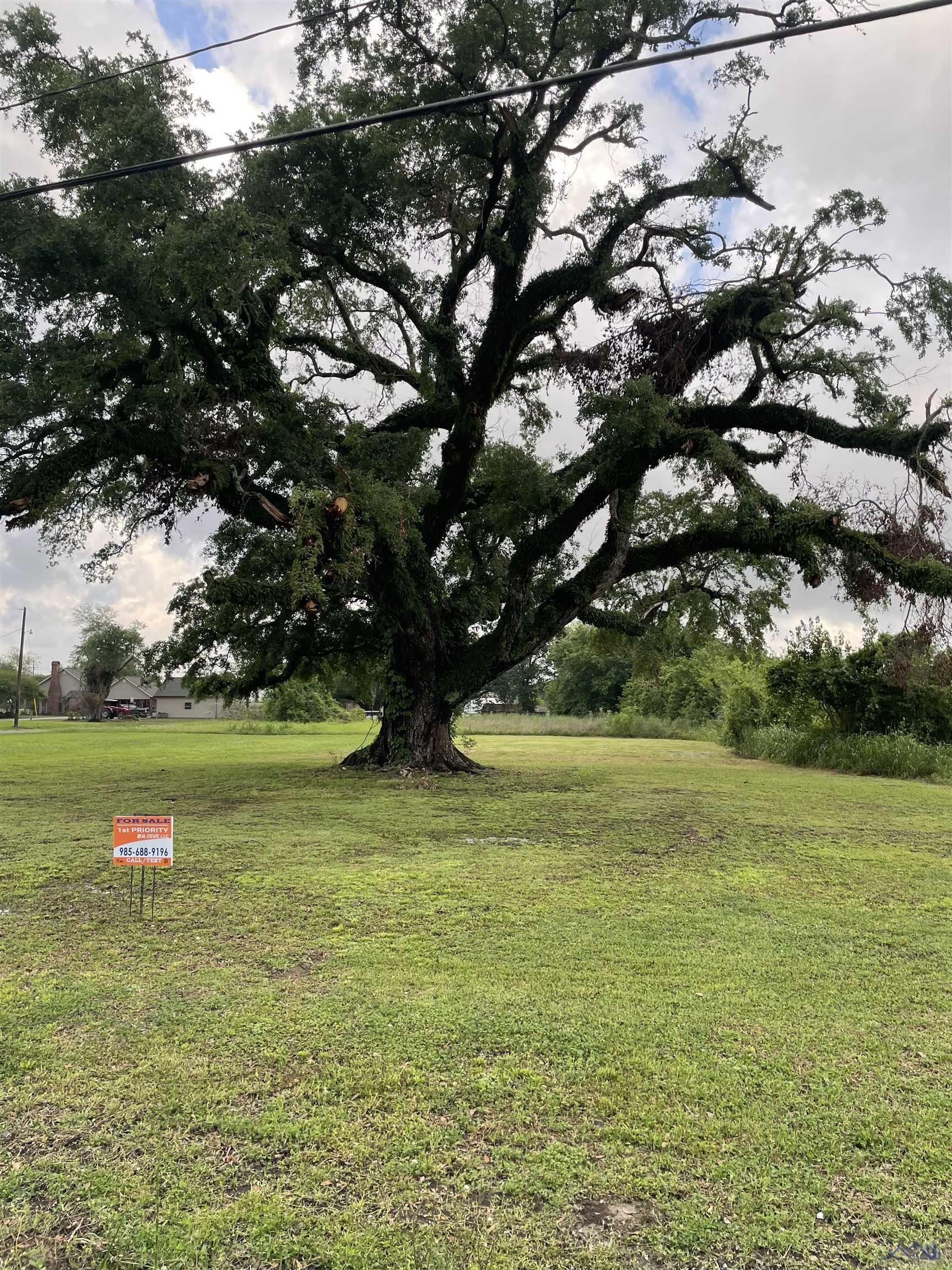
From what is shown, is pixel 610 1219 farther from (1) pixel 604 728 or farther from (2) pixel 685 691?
(2) pixel 685 691

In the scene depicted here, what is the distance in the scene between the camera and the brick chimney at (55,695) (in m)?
84.0

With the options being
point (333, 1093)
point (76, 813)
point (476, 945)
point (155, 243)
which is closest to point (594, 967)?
point (476, 945)

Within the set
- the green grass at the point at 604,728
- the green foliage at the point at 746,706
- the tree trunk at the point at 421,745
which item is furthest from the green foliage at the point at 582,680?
the tree trunk at the point at 421,745

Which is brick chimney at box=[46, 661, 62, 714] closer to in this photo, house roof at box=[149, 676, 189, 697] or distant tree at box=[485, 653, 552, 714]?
house roof at box=[149, 676, 189, 697]

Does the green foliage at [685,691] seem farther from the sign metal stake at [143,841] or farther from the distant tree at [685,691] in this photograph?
the sign metal stake at [143,841]

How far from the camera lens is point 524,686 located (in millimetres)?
87750

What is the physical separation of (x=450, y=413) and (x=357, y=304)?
3.26 metres

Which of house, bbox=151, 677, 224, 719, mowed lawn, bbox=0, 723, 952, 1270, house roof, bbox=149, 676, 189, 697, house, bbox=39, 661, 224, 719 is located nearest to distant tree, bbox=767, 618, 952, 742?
mowed lawn, bbox=0, 723, 952, 1270

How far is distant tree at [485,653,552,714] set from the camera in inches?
3376

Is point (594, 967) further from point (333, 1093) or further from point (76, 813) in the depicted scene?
point (76, 813)

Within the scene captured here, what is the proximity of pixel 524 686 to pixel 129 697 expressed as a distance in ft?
136

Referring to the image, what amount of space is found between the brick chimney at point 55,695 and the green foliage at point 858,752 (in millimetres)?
80620

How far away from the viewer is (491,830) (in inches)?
350

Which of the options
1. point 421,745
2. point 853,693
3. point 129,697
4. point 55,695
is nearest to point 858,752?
point 853,693
